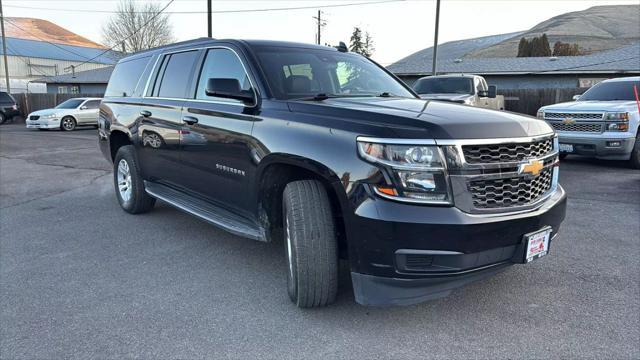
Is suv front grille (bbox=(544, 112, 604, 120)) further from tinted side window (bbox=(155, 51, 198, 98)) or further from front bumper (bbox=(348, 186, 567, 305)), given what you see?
tinted side window (bbox=(155, 51, 198, 98))

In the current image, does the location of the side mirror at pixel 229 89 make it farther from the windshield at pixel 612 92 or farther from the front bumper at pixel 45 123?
the front bumper at pixel 45 123

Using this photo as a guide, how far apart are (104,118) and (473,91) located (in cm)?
853

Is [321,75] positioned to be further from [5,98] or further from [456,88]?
[5,98]

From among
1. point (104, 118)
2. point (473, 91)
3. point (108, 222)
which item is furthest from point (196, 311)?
point (473, 91)

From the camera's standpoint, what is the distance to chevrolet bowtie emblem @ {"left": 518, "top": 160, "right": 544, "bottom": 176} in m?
2.88

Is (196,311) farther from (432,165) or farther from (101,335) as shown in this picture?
(432,165)

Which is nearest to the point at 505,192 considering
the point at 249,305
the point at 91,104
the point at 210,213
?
the point at 249,305

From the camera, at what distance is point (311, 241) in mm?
3010

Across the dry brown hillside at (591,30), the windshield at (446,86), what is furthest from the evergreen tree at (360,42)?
the windshield at (446,86)

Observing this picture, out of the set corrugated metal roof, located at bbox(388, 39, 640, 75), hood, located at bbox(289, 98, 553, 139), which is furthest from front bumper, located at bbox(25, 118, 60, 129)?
hood, located at bbox(289, 98, 553, 139)

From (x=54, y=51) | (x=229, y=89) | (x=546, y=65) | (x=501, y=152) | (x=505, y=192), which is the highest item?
(x=54, y=51)

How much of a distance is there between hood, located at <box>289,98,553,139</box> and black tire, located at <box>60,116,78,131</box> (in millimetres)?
20301

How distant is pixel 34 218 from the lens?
5.84 m

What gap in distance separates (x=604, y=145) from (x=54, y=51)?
78304 mm
